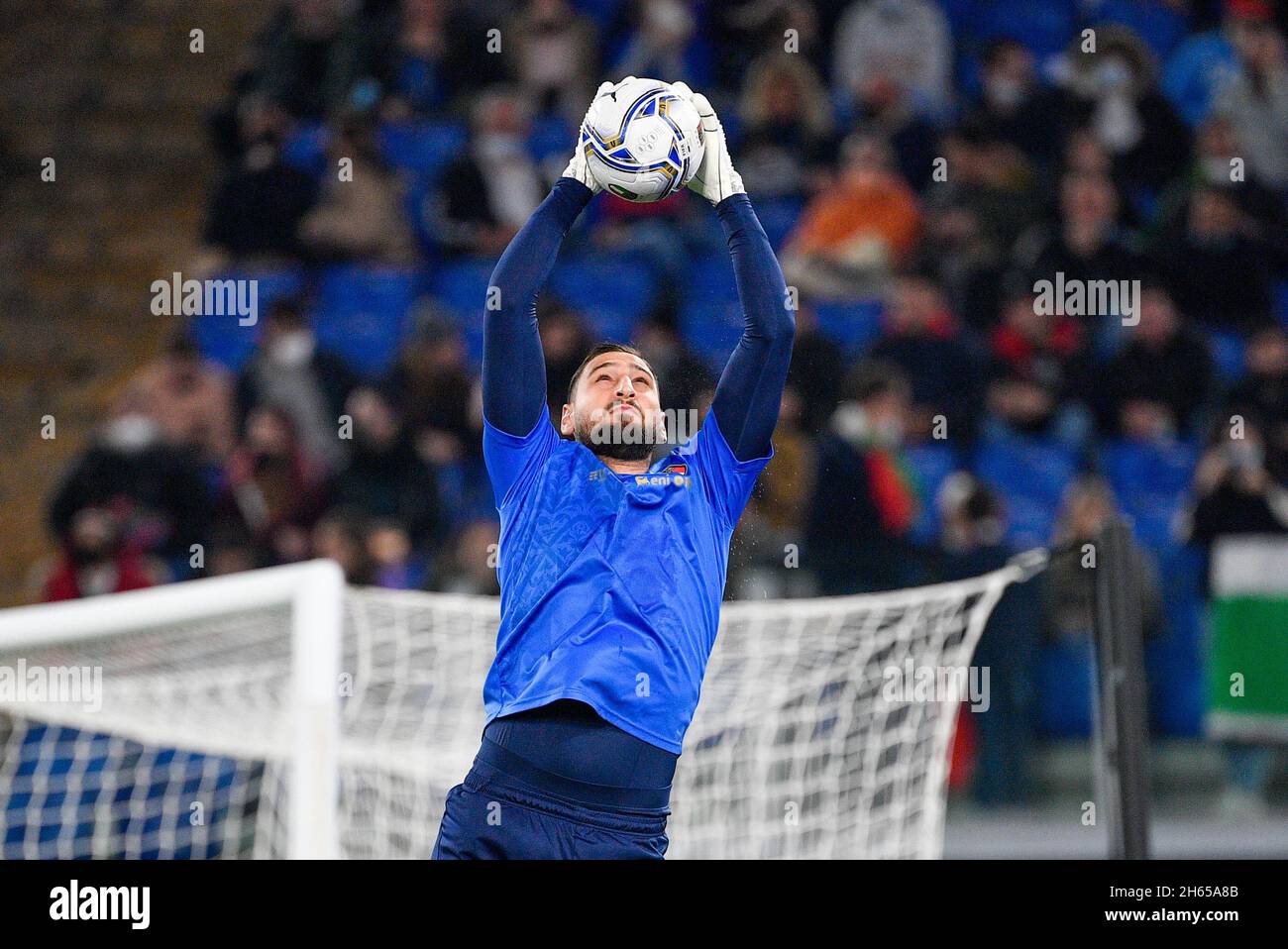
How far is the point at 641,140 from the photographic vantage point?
3.58 m

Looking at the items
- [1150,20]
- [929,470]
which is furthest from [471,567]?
[1150,20]

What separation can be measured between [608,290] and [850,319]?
49.6 inches

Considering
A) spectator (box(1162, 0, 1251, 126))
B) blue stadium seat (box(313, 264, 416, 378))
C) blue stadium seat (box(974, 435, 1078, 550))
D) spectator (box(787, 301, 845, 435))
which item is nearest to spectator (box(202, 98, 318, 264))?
blue stadium seat (box(313, 264, 416, 378))

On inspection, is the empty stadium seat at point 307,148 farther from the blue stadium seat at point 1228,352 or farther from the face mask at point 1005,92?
the blue stadium seat at point 1228,352

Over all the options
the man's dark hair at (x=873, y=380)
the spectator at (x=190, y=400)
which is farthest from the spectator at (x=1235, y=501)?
the spectator at (x=190, y=400)

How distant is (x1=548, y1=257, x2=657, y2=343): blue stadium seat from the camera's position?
8.79 m

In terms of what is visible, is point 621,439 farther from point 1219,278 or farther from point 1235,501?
point 1219,278

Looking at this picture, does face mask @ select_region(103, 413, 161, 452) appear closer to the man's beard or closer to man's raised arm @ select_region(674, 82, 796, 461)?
the man's beard

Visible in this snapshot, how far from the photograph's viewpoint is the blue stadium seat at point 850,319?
8938mm

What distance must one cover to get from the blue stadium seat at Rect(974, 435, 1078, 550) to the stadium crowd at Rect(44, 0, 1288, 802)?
2cm

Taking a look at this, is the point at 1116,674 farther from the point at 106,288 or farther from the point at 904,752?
the point at 106,288
